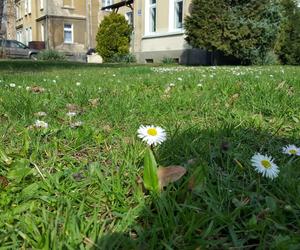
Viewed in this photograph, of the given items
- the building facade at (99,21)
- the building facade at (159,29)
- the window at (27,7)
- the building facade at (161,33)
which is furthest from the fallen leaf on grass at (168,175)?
the window at (27,7)

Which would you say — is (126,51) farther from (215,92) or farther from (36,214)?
(36,214)

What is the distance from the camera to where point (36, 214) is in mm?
1442

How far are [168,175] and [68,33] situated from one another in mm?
41179

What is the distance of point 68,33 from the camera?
133ft

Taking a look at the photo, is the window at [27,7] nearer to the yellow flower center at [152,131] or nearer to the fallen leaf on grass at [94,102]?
the fallen leaf on grass at [94,102]

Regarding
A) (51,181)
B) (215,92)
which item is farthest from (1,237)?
(215,92)

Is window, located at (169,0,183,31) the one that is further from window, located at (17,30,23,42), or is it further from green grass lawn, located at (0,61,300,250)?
window, located at (17,30,23,42)

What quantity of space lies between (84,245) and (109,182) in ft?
1.44

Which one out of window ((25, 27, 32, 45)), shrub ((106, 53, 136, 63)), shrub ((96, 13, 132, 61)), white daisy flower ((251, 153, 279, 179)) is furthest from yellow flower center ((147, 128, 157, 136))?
window ((25, 27, 32, 45))

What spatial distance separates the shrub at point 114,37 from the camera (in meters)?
22.2

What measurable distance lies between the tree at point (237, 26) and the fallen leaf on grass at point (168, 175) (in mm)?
13413

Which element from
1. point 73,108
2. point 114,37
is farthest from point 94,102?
point 114,37

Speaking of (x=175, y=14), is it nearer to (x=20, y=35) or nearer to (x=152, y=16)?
(x=152, y=16)

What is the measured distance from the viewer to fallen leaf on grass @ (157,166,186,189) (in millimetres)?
1544
